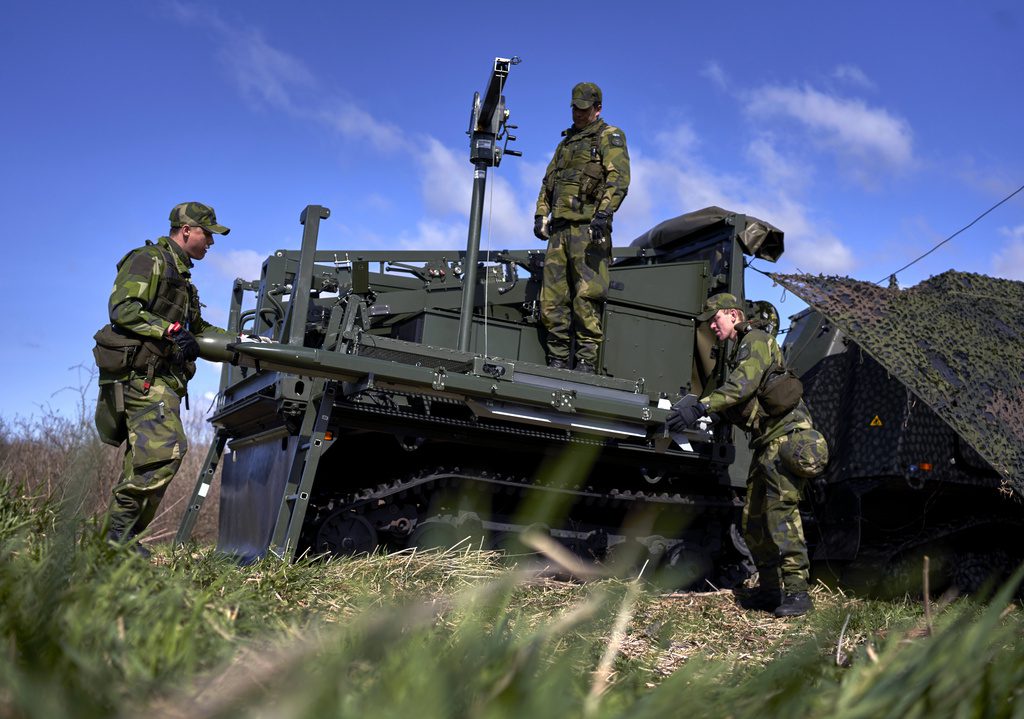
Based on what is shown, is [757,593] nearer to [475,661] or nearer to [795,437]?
[795,437]

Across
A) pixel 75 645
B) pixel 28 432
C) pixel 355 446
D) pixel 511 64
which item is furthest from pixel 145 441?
A: pixel 28 432

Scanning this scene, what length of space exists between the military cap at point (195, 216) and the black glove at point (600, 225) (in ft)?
8.16

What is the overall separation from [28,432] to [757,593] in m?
9.27

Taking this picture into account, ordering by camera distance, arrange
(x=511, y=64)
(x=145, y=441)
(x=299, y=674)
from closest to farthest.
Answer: (x=299, y=674)
(x=145, y=441)
(x=511, y=64)

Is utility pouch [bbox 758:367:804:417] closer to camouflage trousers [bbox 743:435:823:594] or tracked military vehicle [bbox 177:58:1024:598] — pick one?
camouflage trousers [bbox 743:435:823:594]

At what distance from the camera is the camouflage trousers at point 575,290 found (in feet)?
22.4

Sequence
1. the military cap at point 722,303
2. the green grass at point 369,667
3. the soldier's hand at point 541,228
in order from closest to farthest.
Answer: the green grass at point 369,667 → the military cap at point 722,303 → the soldier's hand at point 541,228

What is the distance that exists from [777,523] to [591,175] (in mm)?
2750

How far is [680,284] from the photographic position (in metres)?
7.46

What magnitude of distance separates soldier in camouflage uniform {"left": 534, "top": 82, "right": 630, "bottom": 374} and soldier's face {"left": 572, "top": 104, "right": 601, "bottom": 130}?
0.09 metres

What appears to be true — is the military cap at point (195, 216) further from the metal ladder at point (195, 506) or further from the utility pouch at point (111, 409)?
the metal ladder at point (195, 506)

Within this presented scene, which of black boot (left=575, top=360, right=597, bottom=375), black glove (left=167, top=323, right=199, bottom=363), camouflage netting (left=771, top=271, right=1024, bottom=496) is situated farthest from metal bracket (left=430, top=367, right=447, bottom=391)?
camouflage netting (left=771, top=271, right=1024, bottom=496)

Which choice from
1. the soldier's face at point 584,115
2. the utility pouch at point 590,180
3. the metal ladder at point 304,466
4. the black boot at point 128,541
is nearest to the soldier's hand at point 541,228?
the utility pouch at point 590,180

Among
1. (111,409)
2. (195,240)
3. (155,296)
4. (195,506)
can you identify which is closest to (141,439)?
(111,409)
